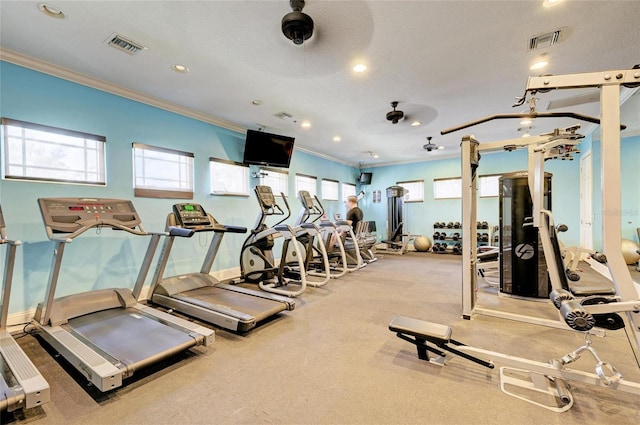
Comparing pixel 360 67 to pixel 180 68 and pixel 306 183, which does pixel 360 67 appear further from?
pixel 306 183

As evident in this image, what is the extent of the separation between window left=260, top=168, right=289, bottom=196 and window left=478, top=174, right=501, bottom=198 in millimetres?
5948

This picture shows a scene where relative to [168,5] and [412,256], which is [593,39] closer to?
[168,5]

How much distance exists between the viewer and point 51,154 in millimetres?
3312

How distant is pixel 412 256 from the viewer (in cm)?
787

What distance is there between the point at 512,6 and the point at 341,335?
11.1 ft

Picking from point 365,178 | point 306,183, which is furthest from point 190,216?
point 365,178

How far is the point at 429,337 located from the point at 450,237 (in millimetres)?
7182

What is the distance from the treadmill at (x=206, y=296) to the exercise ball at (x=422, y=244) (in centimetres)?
628

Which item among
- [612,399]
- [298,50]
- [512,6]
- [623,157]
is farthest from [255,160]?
[623,157]

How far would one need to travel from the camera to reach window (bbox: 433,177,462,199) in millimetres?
8672

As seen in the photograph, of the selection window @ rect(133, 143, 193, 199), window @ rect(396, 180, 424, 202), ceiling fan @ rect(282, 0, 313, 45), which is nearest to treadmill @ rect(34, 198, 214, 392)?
window @ rect(133, 143, 193, 199)

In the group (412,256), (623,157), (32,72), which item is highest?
(32,72)

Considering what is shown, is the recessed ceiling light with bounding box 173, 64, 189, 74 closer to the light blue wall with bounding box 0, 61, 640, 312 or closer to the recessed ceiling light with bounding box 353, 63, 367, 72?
the light blue wall with bounding box 0, 61, 640, 312

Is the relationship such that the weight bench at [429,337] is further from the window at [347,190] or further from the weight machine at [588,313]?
the window at [347,190]
